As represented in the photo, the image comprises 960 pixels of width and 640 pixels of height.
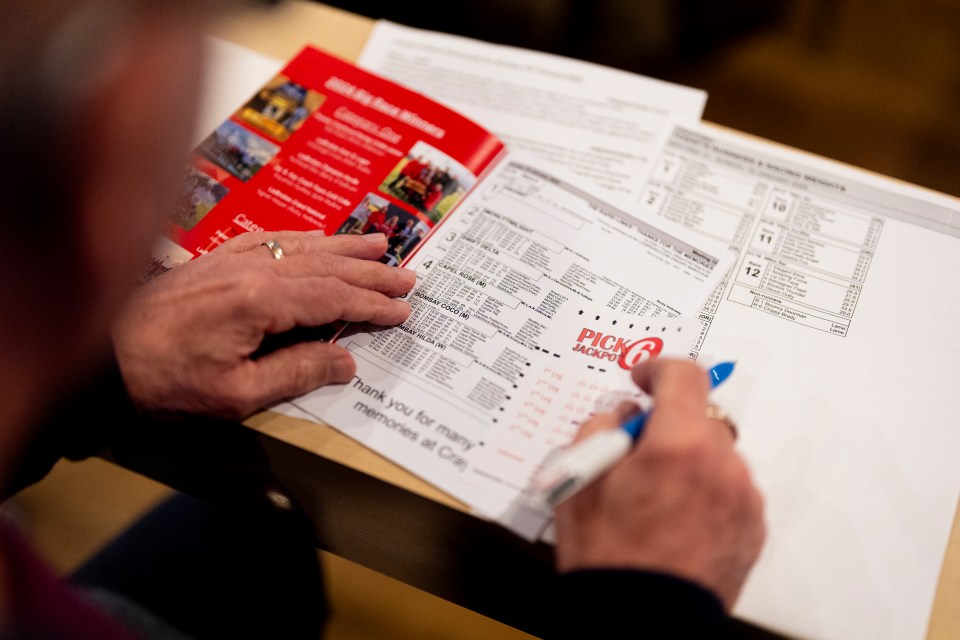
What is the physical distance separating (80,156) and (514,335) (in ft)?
1.28

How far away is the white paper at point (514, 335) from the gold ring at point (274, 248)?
0.09 meters

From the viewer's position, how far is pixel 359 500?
66 cm

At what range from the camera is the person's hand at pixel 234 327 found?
1.95 ft

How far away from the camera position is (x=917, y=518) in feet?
1.92

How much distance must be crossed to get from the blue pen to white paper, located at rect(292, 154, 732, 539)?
5cm

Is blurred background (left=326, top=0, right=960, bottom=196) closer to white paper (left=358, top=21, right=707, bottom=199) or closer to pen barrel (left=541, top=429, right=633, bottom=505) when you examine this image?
white paper (left=358, top=21, right=707, bottom=199)

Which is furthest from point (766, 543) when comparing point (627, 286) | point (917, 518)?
point (627, 286)

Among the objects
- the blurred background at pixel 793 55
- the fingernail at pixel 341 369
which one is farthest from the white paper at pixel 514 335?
the blurred background at pixel 793 55

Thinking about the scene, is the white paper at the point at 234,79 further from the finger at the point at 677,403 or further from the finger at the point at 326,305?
the finger at the point at 677,403

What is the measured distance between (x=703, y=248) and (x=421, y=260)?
272 mm

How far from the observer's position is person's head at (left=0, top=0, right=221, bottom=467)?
12.8 inches

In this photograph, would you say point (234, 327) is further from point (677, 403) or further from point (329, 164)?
point (677, 403)

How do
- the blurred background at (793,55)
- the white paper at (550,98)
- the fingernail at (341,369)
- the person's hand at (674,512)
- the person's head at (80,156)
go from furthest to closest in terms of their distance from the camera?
the blurred background at (793,55)
the white paper at (550,98)
the fingernail at (341,369)
the person's hand at (674,512)
the person's head at (80,156)

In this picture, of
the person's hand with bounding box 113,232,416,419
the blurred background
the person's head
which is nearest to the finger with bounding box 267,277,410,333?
the person's hand with bounding box 113,232,416,419
